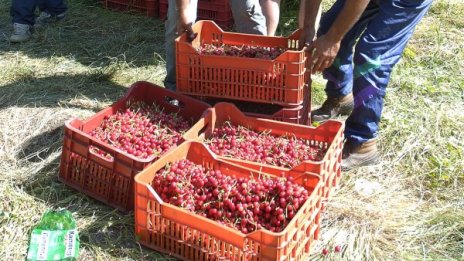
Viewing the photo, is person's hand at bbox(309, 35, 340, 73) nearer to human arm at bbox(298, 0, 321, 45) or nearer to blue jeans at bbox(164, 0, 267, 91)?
human arm at bbox(298, 0, 321, 45)

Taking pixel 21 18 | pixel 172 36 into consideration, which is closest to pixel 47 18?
pixel 21 18

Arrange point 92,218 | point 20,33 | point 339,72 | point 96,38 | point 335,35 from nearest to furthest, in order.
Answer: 1. point 92,218
2. point 335,35
3. point 339,72
4. point 20,33
5. point 96,38

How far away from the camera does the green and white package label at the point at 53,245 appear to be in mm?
2799

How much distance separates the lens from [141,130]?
3438 millimetres

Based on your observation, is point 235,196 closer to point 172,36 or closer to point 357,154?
point 357,154

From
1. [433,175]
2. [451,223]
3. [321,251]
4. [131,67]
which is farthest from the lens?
[131,67]

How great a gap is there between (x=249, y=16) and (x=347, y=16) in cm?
116

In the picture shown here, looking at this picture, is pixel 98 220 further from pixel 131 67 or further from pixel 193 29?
pixel 131 67

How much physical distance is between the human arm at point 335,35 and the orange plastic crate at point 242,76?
0.33ft

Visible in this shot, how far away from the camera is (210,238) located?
2652 mm

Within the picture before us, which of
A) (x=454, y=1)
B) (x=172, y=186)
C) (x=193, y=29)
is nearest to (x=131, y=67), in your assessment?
(x=193, y=29)

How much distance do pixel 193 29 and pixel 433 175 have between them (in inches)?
68.7

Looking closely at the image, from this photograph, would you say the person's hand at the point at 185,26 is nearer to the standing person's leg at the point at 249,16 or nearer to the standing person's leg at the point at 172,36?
A: the standing person's leg at the point at 172,36

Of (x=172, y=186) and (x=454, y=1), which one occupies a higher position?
(x=454, y=1)
